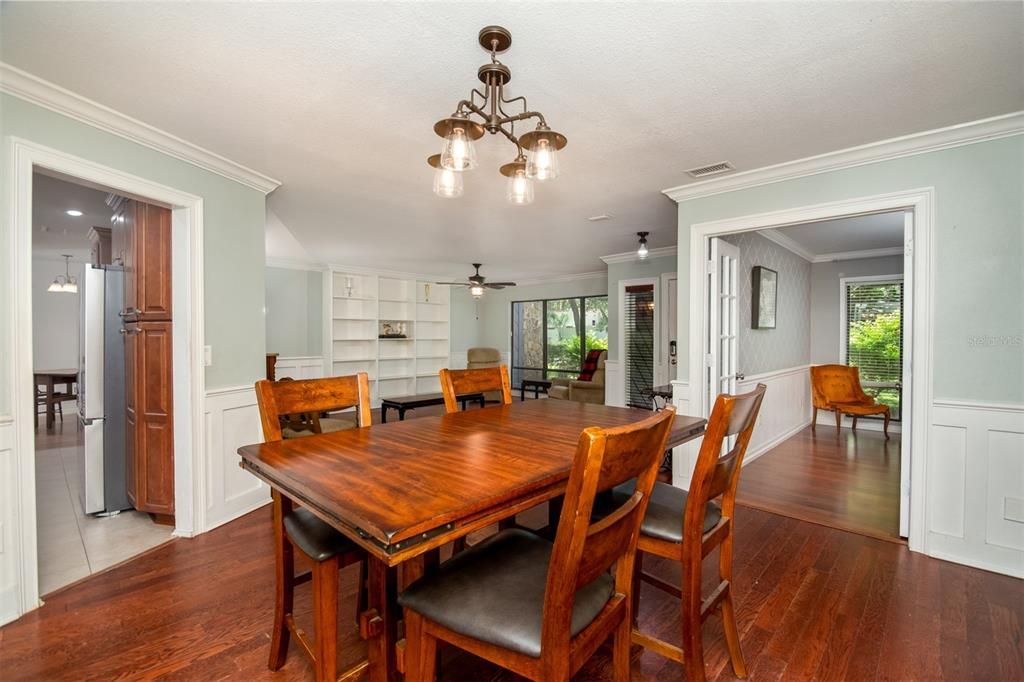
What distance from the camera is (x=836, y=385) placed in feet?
18.1

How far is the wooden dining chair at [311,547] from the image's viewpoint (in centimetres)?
131

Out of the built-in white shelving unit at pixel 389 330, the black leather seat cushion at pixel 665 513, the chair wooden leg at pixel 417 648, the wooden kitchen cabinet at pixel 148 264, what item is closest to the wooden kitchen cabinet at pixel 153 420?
the wooden kitchen cabinet at pixel 148 264

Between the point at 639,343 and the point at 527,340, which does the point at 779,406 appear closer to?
the point at 639,343

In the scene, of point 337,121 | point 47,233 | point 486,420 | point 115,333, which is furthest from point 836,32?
point 47,233

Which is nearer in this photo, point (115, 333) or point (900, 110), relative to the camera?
point (900, 110)

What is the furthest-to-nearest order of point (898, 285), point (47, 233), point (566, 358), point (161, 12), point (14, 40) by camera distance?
point (566, 358) < point (898, 285) < point (47, 233) < point (14, 40) < point (161, 12)

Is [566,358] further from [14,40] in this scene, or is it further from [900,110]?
[14,40]

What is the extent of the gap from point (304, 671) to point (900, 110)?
360 cm

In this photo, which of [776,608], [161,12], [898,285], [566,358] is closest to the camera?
[161,12]

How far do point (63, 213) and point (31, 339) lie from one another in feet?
10.5

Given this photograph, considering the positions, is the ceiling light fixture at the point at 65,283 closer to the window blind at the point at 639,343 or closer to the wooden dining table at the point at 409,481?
the wooden dining table at the point at 409,481

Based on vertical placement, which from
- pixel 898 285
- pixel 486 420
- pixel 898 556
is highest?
pixel 898 285

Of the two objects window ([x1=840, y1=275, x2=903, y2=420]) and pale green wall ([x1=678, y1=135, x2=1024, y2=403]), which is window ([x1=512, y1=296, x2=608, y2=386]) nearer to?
window ([x1=840, y1=275, x2=903, y2=420])

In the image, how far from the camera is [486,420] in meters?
2.02
